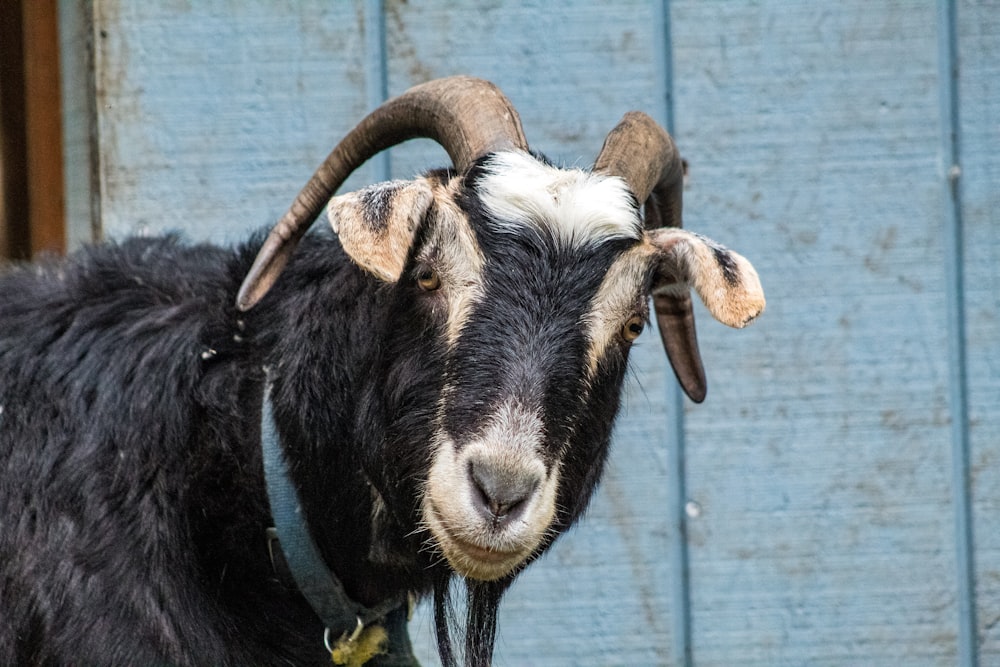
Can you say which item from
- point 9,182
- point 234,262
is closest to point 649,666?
point 234,262

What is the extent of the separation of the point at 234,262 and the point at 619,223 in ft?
3.27

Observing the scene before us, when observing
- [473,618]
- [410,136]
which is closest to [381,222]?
[410,136]

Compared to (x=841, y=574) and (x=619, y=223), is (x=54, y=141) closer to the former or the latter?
(x=619, y=223)

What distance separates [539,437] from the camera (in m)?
2.24

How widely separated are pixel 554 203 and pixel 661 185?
646 mm

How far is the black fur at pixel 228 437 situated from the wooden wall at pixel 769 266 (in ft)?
3.98

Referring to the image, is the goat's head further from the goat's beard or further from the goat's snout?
the goat's beard

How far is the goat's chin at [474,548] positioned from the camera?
7.32 ft

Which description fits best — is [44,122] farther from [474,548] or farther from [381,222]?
[474,548]

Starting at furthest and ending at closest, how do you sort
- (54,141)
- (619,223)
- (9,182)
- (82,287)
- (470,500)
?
1. (9,182)
2. (54,141)
3. (82,287)
4. (619,223)
5. (470,500)

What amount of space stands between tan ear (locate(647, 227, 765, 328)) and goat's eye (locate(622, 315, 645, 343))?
141 millimetres

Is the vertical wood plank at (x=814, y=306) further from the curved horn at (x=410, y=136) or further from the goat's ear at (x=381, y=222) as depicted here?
the goat's ear at (x=381, y=222)

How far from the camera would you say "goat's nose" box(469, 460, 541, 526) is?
7.12 ft

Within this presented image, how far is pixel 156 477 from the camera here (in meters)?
2.67
